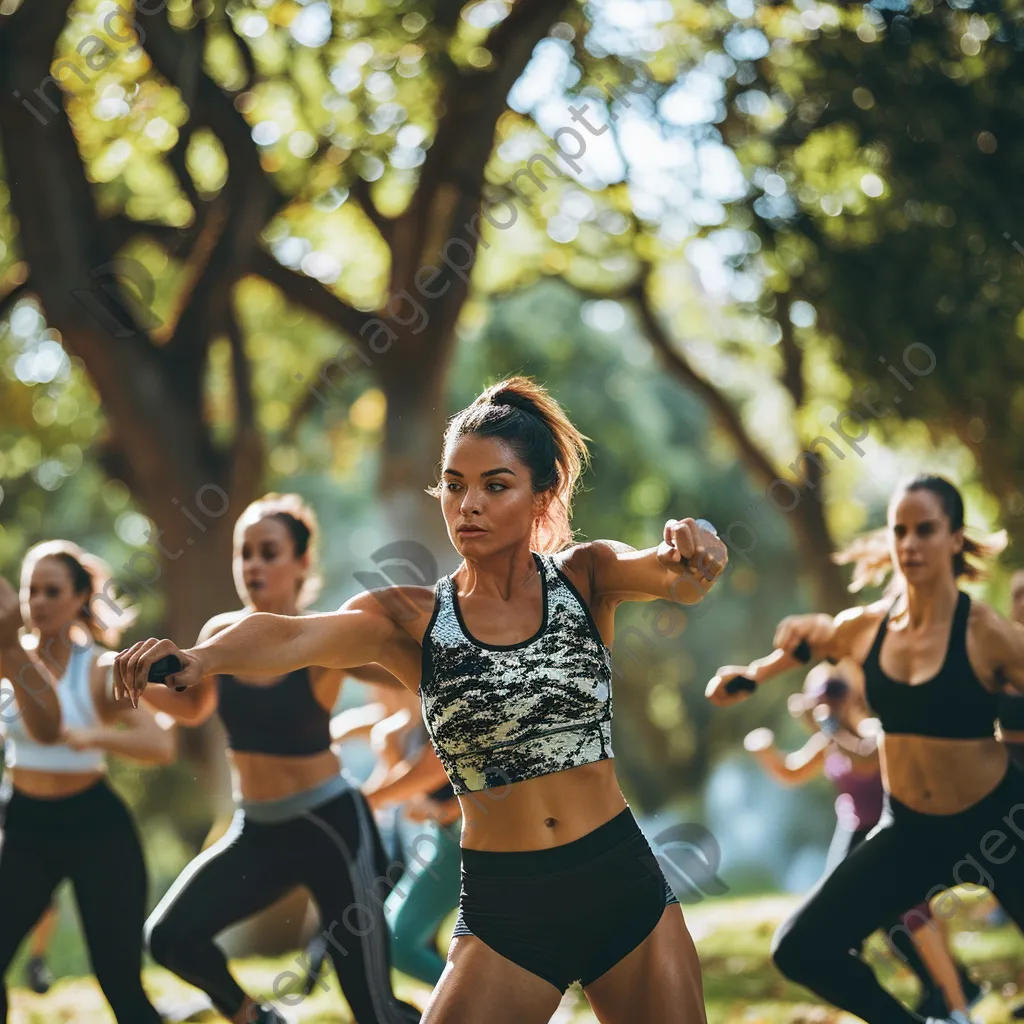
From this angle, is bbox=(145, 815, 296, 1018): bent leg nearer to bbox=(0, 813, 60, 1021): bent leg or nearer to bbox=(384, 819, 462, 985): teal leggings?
bbox=(0, 813, 60, 1021): bent leg

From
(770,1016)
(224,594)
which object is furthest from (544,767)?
(224,594)

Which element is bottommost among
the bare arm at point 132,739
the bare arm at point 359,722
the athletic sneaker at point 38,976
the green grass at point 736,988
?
the green grass at point 736,988

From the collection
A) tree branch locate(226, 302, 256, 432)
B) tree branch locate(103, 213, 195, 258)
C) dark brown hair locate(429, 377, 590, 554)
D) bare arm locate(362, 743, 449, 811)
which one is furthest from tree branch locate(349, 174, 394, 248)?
dark brown hair locate(429, 377, 590, 554)

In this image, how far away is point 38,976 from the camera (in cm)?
837

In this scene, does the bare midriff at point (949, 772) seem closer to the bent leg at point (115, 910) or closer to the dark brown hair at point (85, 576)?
the bent leg at point (115, 910)

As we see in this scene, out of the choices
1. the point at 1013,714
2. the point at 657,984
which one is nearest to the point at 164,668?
the point at 657,984

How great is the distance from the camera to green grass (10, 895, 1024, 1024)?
715 cm

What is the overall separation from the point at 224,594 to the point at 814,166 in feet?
19.0

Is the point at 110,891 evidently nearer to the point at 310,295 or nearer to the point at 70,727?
the point at 70,727

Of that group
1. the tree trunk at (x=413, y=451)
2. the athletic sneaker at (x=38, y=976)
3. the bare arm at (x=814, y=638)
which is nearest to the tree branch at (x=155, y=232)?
the tree trunk at (x=413, y=451)

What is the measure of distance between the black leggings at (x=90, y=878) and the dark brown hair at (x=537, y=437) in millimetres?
2269

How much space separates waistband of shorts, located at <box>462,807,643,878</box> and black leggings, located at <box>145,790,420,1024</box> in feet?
5.46

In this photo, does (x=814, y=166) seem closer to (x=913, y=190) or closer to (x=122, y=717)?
(x=913, y=190)

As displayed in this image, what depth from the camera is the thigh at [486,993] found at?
312 cm
